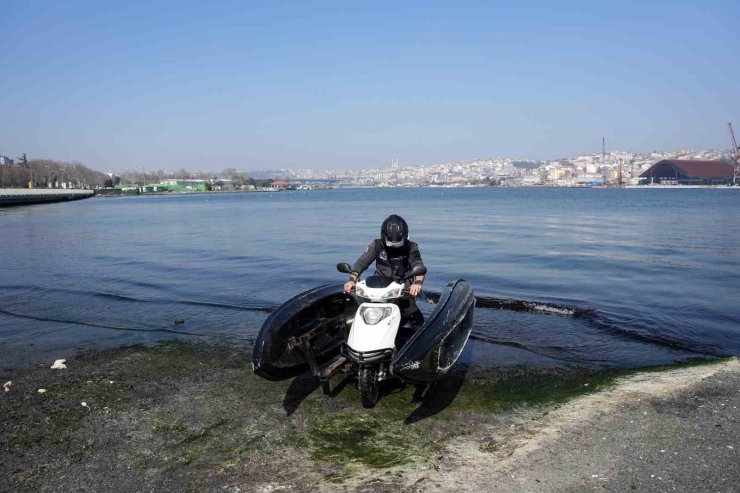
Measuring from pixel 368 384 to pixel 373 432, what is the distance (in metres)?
0.56

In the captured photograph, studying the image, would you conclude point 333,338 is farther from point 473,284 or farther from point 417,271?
point 473,284

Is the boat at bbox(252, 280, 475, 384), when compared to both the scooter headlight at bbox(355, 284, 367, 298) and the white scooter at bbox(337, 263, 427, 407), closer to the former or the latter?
the white scooter at bbox(337, 263, 427, 407)

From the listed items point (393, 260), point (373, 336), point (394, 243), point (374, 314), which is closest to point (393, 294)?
point (374, 314)

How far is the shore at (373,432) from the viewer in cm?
464

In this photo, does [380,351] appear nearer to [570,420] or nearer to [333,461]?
[333,461]

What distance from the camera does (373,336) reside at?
5.93 metres

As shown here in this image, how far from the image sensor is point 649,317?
1159cm

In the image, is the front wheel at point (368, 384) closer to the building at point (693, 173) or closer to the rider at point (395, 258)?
the rider at point (395, 258)

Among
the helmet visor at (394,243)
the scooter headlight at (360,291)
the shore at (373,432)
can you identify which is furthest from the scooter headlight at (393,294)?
the shore at (373,432)

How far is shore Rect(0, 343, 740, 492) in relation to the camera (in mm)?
4645

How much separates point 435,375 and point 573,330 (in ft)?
18.2

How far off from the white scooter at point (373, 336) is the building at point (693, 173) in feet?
686

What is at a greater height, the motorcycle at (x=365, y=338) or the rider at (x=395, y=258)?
the rider at (x=395, y=258)

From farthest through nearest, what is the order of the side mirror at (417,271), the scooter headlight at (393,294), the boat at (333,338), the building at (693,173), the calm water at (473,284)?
the building at (693,173) < the calm water at (473,284) < the side mirror at (417,271) < the scooter headlight at (393,294) < the boat at (333,338)
